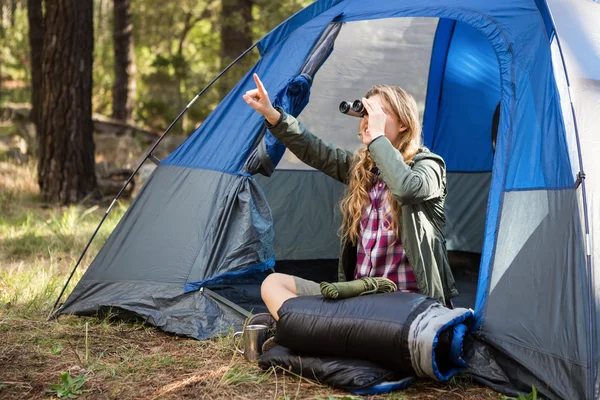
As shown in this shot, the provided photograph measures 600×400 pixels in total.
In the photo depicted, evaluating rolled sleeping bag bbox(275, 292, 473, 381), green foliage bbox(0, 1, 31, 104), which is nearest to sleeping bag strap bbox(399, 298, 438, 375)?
rolled sleeping bag bbox(275, 292, 473, 381)

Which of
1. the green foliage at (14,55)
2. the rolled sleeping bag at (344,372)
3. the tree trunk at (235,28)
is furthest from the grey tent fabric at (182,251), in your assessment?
the green foliage at (14,55)

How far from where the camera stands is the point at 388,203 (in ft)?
9.96

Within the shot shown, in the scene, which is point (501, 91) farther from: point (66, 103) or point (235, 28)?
point (235, 28)

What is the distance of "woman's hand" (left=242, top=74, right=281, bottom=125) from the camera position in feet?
10.2

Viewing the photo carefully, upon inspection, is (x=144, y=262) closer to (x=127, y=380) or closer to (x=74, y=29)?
(x=127, y=380)

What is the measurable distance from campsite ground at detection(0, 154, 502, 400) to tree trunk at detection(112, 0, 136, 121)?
7110 millimetres

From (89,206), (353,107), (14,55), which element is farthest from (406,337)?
(14,55)

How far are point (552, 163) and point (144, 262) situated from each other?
1.93 metres

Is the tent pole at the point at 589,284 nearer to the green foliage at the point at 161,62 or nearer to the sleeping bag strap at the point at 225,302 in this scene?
the sleeping bag strap at the point at 225,302

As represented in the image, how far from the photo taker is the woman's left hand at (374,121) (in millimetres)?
2881

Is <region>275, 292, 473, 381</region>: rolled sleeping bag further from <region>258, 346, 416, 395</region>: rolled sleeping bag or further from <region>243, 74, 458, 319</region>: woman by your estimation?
<region>243, 74, 458, 319</region>: woman

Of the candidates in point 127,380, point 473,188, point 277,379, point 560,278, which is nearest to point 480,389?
point 560,278

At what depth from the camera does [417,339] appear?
254 centimetres

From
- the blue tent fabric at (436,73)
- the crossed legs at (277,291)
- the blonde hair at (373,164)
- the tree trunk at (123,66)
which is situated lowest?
the crossed legs at (277,291)
